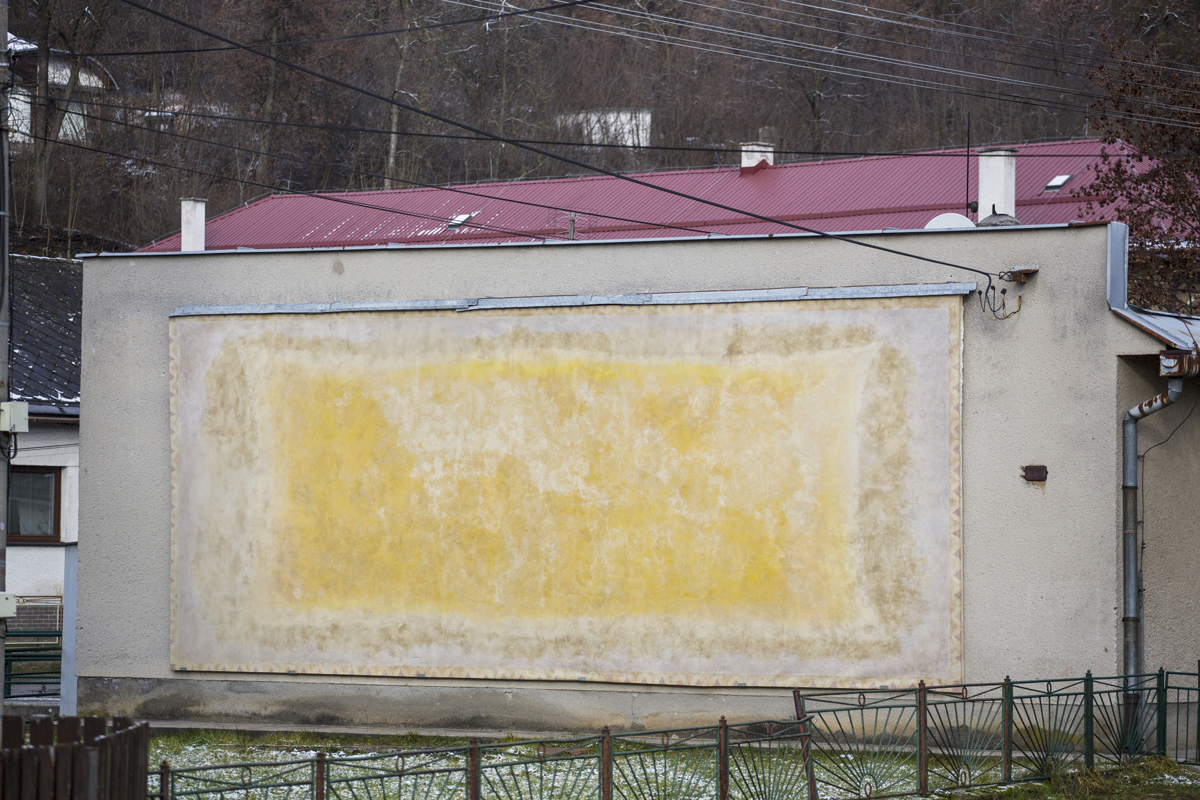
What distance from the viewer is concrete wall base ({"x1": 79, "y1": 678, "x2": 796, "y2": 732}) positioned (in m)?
11.8

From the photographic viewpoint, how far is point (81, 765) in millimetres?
6102

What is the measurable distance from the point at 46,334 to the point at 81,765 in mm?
18566

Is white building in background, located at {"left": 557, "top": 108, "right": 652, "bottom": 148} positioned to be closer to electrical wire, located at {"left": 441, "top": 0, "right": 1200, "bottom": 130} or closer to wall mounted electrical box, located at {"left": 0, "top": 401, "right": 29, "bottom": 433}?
electrical wire, located at {"left": 441, "top": 0, "right": 1200, "bottom": 130}

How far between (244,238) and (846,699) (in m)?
18.0

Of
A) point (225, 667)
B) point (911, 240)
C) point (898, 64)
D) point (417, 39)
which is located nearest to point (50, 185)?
point (417, 39)

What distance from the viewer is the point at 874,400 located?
11547 millimetres

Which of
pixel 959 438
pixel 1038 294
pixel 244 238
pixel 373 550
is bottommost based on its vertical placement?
pixel 373 550

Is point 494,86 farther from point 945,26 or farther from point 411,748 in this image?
point 411,748

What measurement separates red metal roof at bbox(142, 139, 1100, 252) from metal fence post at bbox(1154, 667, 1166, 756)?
34.2ft

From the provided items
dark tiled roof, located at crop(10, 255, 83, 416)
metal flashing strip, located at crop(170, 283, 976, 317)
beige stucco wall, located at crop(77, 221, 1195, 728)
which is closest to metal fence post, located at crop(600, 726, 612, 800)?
beige stucco wall, located at crop(77, 221, 1195, 728)

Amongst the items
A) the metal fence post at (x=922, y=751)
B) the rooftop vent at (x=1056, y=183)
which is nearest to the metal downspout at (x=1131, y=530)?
the metal fence post at (x=922, y=751)

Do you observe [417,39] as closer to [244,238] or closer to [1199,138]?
[244,238]

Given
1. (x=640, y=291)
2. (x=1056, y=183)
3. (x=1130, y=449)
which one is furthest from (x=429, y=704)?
(x=1056, y=183)

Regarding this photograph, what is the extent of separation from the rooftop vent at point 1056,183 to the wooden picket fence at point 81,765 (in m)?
18.5
